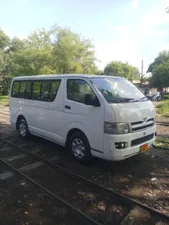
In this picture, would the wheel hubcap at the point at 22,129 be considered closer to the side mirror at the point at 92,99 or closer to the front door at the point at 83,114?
the front door at the point at 83,114

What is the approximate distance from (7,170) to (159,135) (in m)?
5.86

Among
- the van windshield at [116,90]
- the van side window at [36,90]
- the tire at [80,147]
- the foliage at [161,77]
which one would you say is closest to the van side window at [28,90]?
the van side window at [36,90]

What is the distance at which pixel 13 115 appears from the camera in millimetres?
8078

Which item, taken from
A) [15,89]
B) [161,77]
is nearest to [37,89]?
[15,89]

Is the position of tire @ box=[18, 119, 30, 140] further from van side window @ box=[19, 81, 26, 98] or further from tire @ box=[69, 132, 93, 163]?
tire @ box=[69, 132, 93, 163]

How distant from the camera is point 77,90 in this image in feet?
17.5

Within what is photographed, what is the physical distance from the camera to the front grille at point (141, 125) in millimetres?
4701

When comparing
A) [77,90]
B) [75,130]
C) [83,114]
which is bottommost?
[75,130]

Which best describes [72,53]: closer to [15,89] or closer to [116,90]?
[15,89]

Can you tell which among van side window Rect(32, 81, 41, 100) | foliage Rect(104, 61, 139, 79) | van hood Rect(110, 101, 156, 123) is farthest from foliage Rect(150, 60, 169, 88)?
foliage Rect(104, 61, 139, 79)

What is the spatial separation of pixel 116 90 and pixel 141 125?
1039mm

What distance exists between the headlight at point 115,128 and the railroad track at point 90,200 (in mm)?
1124

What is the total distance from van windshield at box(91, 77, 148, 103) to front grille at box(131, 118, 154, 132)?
0.56 metres

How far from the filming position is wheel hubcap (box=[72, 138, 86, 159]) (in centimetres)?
525
